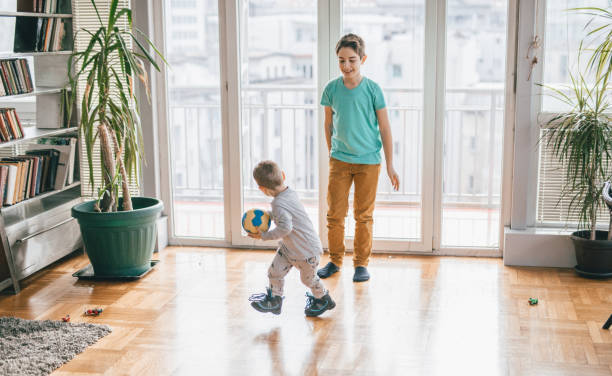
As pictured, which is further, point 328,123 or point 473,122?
point 473,122

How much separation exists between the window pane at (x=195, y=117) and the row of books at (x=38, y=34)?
694mm

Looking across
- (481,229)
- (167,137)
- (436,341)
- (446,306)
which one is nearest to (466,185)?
(481,229)

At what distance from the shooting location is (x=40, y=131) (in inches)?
164

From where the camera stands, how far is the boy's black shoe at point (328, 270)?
4.02 metres

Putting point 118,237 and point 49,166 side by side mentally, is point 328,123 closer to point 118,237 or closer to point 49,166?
point 118,237

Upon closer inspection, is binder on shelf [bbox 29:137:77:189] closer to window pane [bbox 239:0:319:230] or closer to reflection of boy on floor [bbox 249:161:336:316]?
window pane [bbox 239:0:319:230]

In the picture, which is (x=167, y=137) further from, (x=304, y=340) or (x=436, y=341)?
(x=436, y=341)

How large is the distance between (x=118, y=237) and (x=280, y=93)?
1.48 meters

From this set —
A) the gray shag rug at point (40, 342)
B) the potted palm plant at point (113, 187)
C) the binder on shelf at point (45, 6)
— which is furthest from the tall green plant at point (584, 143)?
the binder on shelf at point (45, 6)

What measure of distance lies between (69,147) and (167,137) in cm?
65

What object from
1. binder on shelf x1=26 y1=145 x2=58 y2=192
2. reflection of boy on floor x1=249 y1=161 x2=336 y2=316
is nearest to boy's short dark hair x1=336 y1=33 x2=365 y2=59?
reflection of boy on floor x1=249 y1=161 x2=336 y2=316

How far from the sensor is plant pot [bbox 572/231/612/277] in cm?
389

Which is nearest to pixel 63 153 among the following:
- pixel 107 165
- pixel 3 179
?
pixel 107 165

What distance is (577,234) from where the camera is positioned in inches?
162
